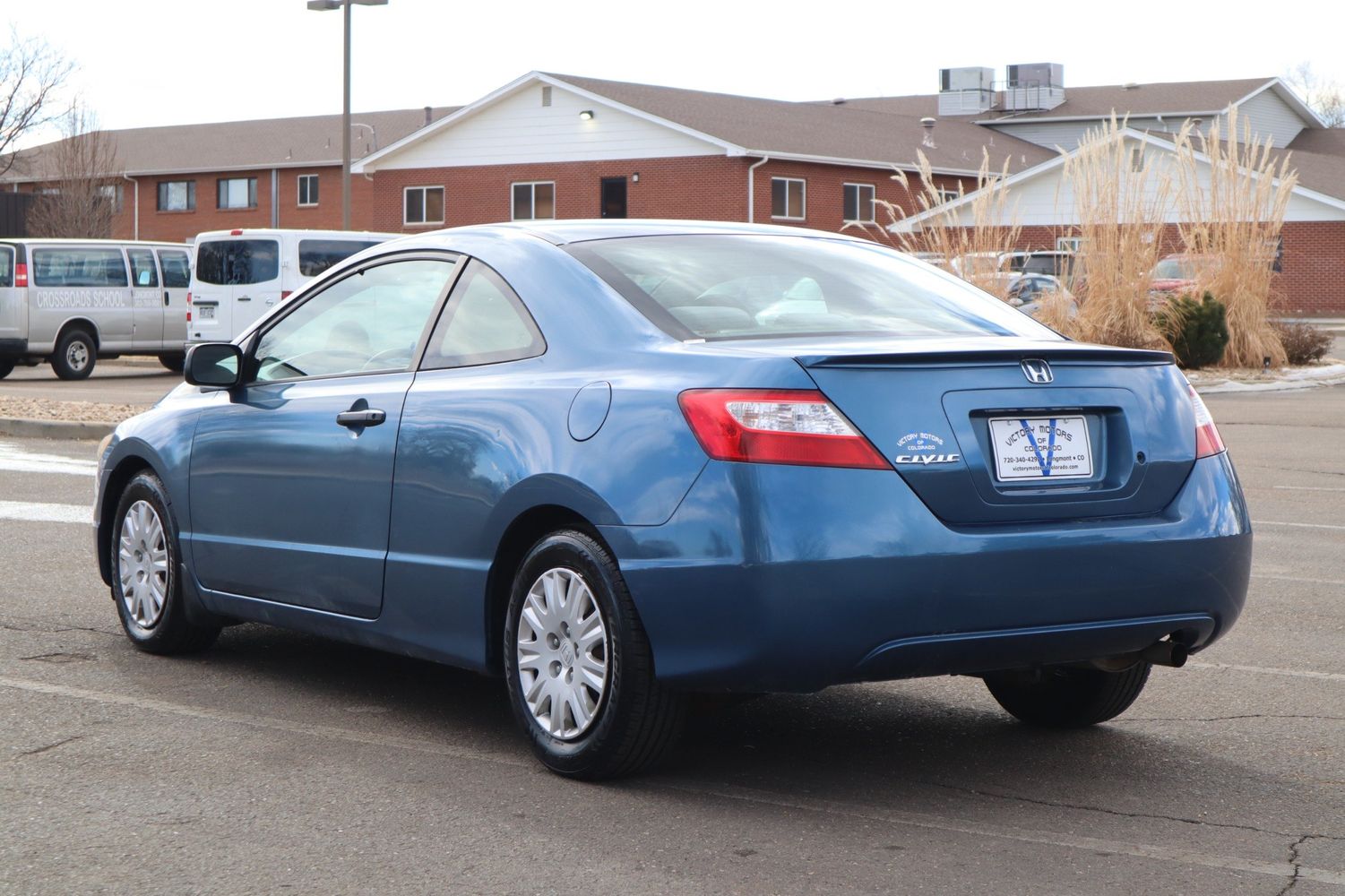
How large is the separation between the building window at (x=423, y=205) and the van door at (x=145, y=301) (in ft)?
79.5

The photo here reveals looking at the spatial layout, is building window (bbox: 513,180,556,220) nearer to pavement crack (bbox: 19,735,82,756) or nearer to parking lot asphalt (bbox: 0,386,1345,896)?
parking lot asphalt (bbox: 0,386,1345,896)

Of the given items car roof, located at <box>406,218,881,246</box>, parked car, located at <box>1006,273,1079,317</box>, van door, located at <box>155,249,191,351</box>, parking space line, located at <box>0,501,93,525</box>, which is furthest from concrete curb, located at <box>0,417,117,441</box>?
parked car, located at <box>1006,273,1079,317</box>

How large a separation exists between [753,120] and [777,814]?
147 feet

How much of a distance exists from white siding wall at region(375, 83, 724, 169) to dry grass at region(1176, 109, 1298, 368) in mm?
22335

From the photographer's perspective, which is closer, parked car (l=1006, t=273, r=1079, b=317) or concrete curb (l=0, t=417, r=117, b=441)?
concrete curb (l=0, t=417, r=117, b=441)

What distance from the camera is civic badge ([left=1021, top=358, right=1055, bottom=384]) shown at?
15.0ft

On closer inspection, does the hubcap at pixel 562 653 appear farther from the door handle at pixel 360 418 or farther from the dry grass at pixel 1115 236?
the dry grass at pixel 1115 236

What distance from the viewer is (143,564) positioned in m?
6.56

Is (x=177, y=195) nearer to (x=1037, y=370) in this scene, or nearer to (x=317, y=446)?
(x=317, y=446)

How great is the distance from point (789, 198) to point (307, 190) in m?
20.0

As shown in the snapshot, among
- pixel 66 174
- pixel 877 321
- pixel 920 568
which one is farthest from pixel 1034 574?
pixel 66 174

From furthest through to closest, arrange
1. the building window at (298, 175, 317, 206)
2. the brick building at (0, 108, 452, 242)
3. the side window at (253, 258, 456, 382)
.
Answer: the building window at (298, 175, 317, 206) < the brick building at (0, 108, 452, 242) < the side window at (253, 258, 456, 382)

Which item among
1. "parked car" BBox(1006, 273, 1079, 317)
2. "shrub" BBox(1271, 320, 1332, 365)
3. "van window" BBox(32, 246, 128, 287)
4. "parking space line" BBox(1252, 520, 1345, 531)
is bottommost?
"parking space line" BBox(1252, 520, 1345, 531)

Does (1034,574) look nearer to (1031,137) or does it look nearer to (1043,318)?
(1043,318)
